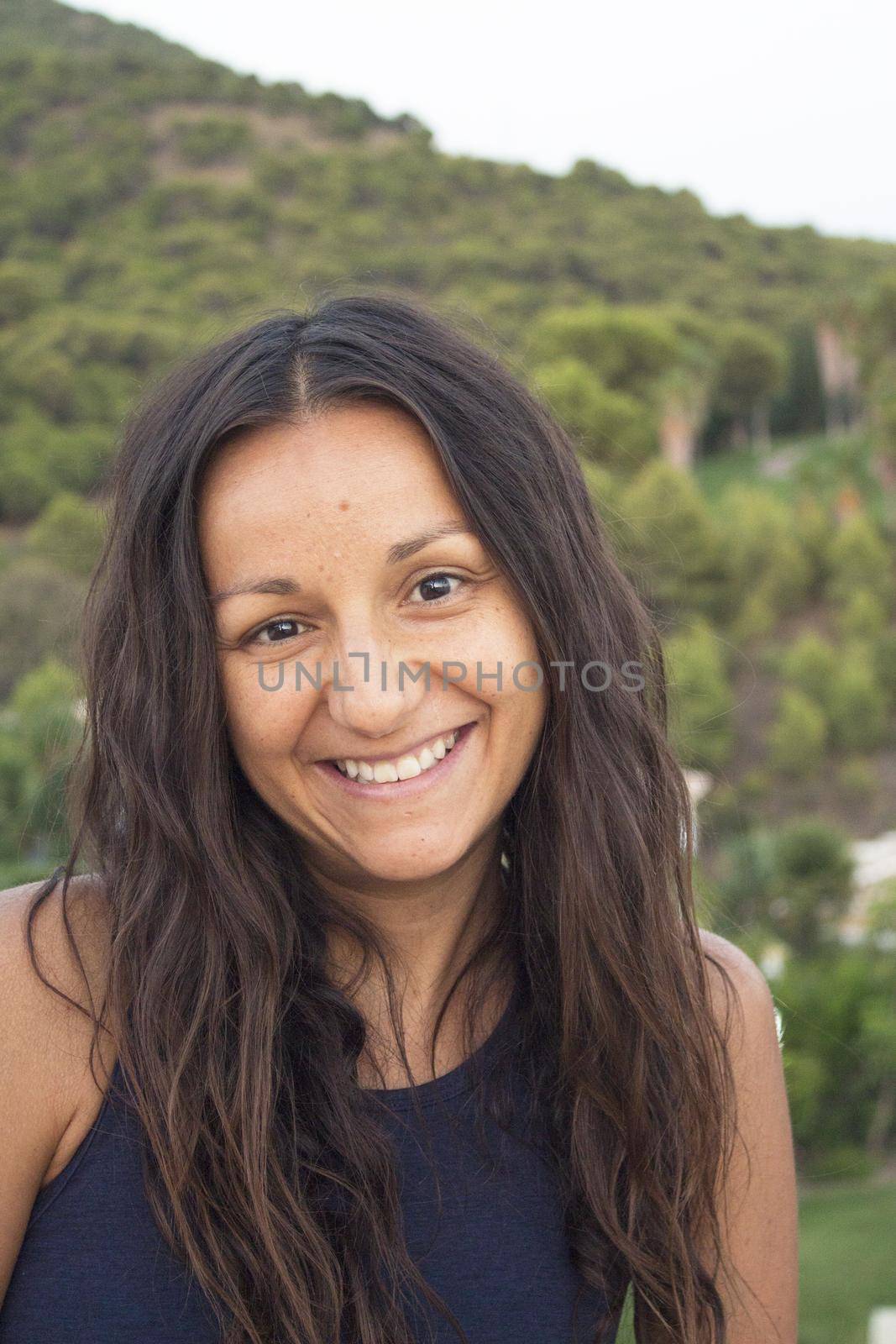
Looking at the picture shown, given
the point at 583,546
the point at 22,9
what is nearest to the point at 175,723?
the point at 583,546

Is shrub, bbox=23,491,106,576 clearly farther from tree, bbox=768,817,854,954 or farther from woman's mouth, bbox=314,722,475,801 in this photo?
woman's mouth, bbox=314,722,475,801

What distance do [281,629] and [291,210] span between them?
49.8 metres

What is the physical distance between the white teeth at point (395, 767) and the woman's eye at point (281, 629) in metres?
0.15

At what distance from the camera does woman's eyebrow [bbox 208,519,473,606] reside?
53.4 inches

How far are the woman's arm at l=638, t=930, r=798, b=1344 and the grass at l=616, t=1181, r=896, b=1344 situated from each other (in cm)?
714

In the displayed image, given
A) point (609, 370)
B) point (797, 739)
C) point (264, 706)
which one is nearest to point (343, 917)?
point (264, 706)

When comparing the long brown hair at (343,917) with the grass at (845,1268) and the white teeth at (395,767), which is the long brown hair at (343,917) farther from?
the grass at (845,1268)

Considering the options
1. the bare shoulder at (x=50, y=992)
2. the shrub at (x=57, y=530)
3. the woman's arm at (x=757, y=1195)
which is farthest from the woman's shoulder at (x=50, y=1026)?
the shrub at (x=57, y=530)

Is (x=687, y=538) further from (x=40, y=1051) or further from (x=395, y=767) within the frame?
(x=40, y=1051)

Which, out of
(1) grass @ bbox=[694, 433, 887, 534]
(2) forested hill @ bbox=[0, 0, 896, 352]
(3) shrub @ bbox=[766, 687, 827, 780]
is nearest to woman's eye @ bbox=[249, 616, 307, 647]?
(3) shrub @ bbox=[766, 687, 827, 780]

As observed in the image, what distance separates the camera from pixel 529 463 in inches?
58.0

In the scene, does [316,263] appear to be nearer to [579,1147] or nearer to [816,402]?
[816,402]

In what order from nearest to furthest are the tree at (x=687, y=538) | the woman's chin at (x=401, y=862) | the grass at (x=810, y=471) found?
the woman's chin at (x=401, y=862) → the tree at (x=687, y=538) → the grass at (x=810, y=471)

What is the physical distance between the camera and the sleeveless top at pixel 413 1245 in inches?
51.4
